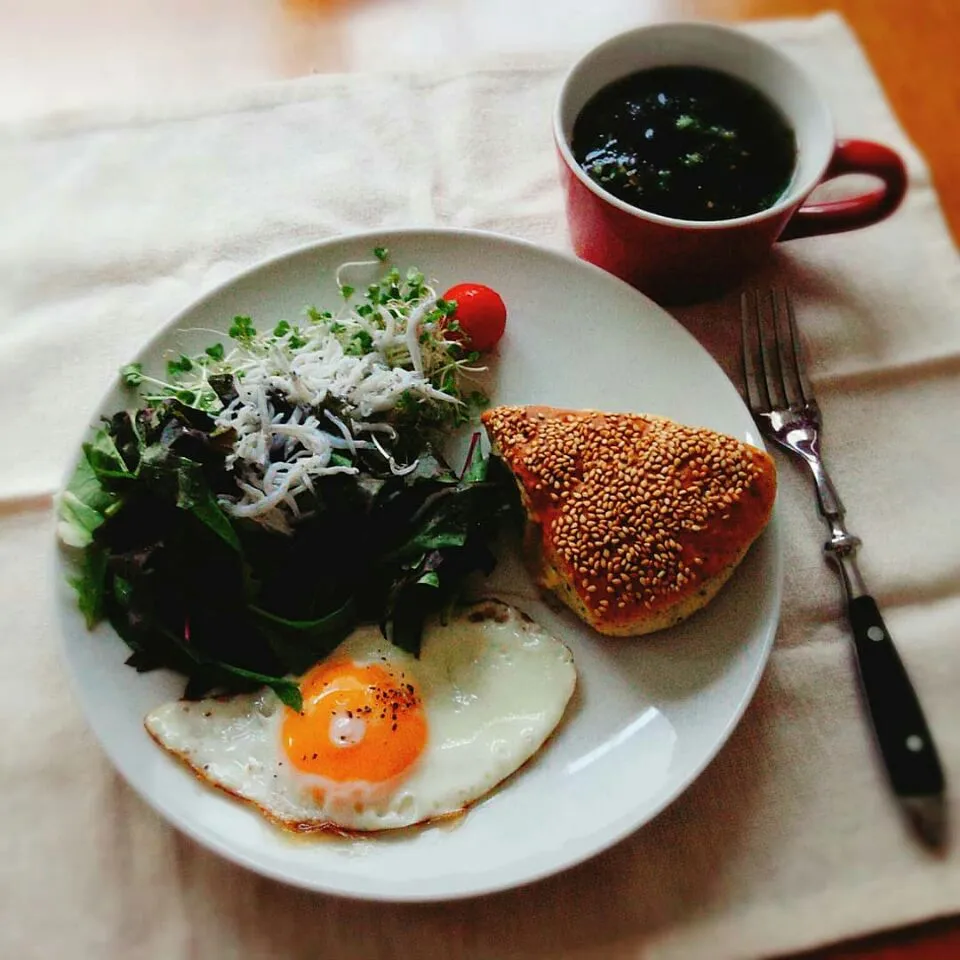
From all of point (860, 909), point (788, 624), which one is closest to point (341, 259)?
point (788, 624)

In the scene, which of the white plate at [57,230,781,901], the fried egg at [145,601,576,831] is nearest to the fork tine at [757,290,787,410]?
the white plate at [57,230,781,901]

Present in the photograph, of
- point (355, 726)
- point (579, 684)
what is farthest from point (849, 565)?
point (355, 726)

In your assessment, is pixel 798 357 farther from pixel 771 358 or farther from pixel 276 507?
pixel 276 507

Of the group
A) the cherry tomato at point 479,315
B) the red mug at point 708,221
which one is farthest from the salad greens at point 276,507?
the red mug at point 708,221

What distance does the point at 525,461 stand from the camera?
1.76 m

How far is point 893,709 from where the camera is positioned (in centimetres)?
171

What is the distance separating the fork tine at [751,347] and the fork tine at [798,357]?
78 mm

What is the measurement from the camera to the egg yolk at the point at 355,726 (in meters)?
1.64

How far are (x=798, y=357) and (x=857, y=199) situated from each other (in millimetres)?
395

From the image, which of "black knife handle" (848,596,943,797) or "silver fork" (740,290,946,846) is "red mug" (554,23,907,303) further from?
"black knife handle" (848,596,943,797)

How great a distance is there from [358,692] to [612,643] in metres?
0.50

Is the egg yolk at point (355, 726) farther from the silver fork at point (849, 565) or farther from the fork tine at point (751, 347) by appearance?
the fork tine at point (751, 347)

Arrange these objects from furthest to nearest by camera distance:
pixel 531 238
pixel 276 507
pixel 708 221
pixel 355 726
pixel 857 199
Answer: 1. pixel 531 238
2. pixel 857 199
3. pixel 708 221
4. pixel 276 507
5. pixel 355 726

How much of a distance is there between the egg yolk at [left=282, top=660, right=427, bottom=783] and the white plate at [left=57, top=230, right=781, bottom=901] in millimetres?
126
